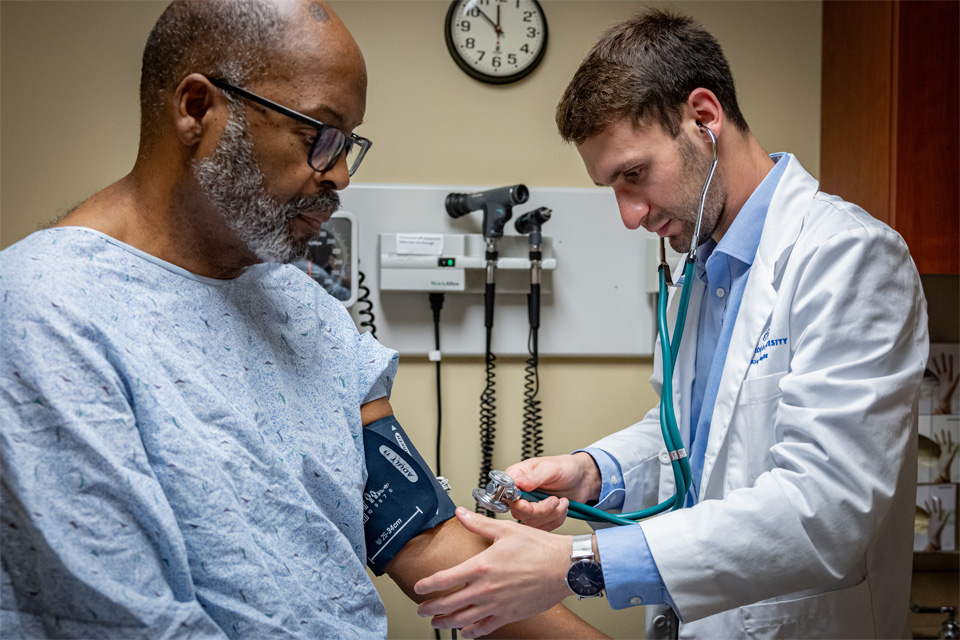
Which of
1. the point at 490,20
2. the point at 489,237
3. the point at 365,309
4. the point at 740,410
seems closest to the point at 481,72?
the point at 490,20

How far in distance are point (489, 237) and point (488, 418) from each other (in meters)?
0.48

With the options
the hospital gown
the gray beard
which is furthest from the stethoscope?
the gray beard

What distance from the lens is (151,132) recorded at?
96cm

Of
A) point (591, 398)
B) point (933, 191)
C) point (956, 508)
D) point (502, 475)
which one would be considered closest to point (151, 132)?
point (502, 475)

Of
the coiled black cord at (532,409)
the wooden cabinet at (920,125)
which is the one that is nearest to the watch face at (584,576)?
the coiled black cord at (532,409)

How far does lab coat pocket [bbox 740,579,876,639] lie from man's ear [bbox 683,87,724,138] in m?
0.77

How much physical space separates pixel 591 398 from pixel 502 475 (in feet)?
2.77

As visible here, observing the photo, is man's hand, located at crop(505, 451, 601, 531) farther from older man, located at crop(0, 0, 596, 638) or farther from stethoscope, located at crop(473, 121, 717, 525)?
older man, located at crop(0, 0, 596, 638)

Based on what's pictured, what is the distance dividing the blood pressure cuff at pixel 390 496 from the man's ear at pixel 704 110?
2.40 ft

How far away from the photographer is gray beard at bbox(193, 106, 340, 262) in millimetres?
925

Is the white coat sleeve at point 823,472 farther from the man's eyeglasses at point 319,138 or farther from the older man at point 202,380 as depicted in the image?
the man's eyeglasses at point 319,138

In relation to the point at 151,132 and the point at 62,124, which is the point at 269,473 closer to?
the point at 151,132

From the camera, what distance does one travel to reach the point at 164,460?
80cm

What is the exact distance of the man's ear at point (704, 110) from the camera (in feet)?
4.05
